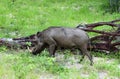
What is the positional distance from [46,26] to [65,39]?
467 cm

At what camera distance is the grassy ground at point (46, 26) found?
7.74 metres

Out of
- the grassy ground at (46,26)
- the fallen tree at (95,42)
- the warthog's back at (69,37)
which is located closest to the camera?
the grassy ground at (46,26)

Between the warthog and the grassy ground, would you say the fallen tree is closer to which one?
the grassy ground

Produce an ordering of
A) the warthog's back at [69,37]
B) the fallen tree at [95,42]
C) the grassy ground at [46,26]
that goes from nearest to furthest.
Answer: the grassy ground at [46,26] < the warthog's back at [69,37] < the fallen tree at [95,42]

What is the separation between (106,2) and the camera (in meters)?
17.4

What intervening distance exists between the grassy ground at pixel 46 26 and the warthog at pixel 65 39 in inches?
12.2

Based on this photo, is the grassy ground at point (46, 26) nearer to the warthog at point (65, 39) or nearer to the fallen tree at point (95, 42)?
the fallen tree at point (95, 42)

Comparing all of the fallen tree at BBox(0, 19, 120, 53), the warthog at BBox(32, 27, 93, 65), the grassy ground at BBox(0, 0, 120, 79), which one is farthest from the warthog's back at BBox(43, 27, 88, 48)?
the fallen tree at BBox(0, 19, 120, 53)

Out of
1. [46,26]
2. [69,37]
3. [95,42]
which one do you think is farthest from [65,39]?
[46,26]

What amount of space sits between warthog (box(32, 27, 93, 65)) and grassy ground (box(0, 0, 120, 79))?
310mm

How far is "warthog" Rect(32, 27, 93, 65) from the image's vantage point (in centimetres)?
960

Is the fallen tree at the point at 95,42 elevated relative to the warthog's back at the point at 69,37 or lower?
lower

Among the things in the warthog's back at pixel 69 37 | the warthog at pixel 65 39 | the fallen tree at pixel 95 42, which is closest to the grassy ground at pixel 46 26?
the fallen tree at pixel 95 42

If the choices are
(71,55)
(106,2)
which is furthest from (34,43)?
(106,2)
